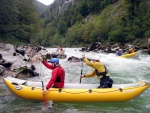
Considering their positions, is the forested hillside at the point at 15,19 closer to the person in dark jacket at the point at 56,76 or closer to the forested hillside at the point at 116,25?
the forested hillside at the point at 116,25

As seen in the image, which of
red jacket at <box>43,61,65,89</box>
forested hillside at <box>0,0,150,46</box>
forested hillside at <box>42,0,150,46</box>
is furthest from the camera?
forested hillside at <box>42,0,150,46</box>

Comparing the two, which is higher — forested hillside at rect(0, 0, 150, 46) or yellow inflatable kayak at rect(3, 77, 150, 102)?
forested hillside at rect(0, 0, 150, 46)

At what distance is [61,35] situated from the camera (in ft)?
350

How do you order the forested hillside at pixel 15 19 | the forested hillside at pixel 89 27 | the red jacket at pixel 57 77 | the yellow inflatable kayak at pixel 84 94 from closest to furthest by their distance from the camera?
the red jacket at pixel 57 77 < the yellow inflatable kayak at pixel 84 94 < the forested hillside at pixel 15 19 < the forested hillside at pixel 89 27

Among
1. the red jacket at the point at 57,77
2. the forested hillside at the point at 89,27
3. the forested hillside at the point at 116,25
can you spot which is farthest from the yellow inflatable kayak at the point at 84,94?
the forested hillside at the point at 116,25

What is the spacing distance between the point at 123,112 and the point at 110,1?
86.6m

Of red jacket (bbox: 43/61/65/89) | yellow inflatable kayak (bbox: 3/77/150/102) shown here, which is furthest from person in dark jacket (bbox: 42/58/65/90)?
yellow inflatable kayak (bbox: 3/77/150/102)

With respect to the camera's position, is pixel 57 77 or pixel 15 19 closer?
pixel 57 77

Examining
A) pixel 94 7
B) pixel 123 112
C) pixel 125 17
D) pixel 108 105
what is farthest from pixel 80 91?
pixel 94 7

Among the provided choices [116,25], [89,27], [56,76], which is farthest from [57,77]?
[89,27]

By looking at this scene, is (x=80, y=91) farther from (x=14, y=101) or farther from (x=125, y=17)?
(x=125, y=17)

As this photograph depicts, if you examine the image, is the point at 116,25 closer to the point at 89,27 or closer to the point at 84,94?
the point at 89,27

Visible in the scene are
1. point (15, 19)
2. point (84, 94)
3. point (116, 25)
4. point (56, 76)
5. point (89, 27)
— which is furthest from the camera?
point (89, 27)

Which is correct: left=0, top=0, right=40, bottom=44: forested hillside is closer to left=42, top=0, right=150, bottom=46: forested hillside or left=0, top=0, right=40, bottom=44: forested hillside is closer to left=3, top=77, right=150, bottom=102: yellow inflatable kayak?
left=42, top=0, right=150, bottom=46: forested hillside
